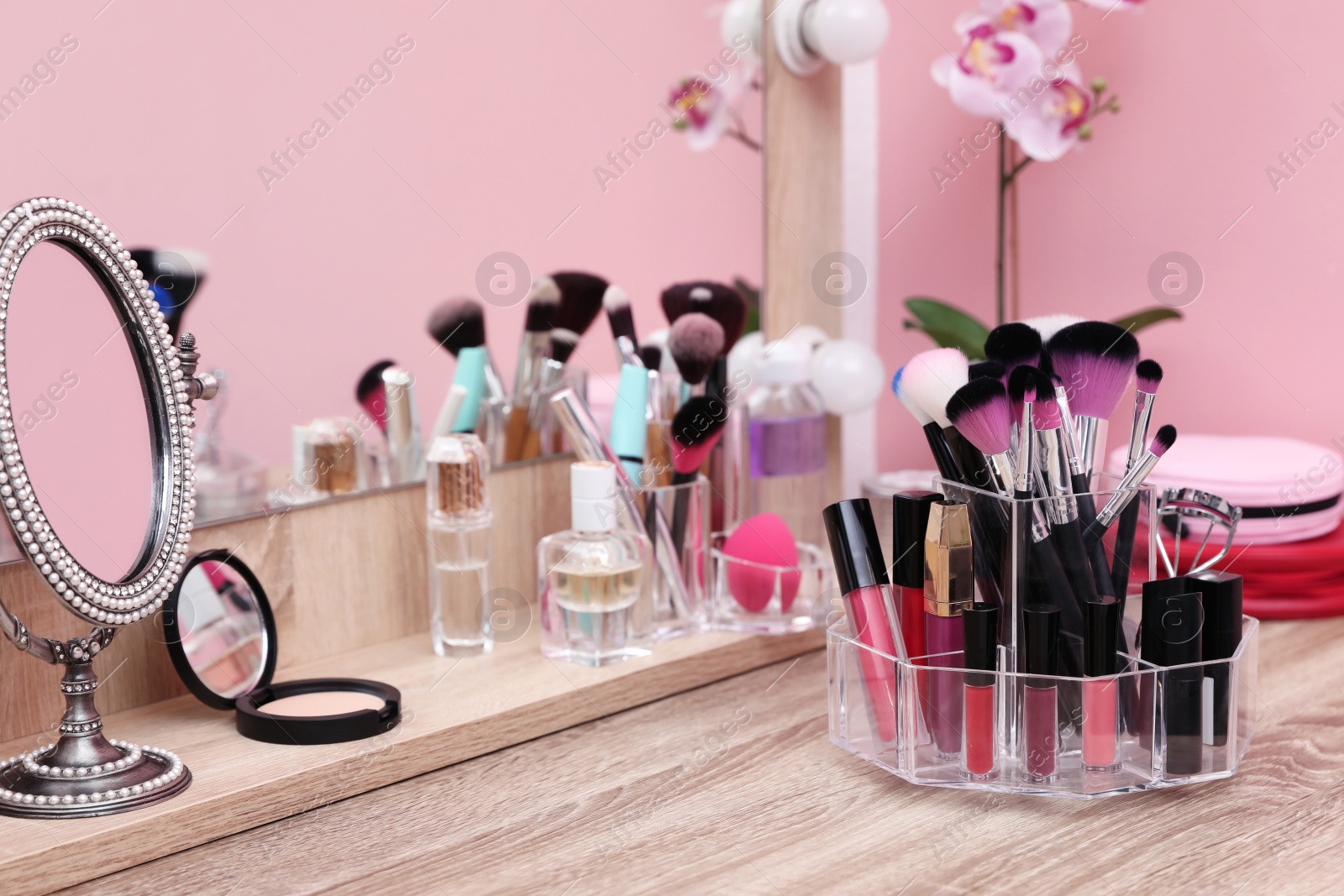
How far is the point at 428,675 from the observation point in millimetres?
774

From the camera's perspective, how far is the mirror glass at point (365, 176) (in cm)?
70

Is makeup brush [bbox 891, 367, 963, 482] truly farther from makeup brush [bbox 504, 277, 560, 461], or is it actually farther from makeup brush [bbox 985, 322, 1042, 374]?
makeup brush [bbox 504, 277, 560, 461]

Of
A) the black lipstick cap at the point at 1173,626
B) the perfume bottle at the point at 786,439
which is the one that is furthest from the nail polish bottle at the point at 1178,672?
the perfume bottle at the point at 786,439

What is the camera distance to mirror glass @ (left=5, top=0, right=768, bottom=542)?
0.70m

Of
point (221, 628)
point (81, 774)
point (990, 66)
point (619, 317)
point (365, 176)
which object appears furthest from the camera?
point (990, 66)

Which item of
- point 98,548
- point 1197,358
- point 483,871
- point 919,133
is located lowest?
point 483,871

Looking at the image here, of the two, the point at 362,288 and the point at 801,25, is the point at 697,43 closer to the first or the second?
the point at 801,25

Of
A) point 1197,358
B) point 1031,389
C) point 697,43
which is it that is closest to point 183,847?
point 1031,389

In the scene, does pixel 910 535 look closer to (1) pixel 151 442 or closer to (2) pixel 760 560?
(2) pixel 760 560

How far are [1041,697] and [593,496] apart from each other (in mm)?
294

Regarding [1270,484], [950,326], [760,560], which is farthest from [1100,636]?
[950,326]

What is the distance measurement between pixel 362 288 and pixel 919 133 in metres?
0.59

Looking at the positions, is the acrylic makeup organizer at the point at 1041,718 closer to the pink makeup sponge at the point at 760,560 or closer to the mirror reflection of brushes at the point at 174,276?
the pink makeup sponge at the point at 760,560

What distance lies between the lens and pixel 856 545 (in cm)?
66
